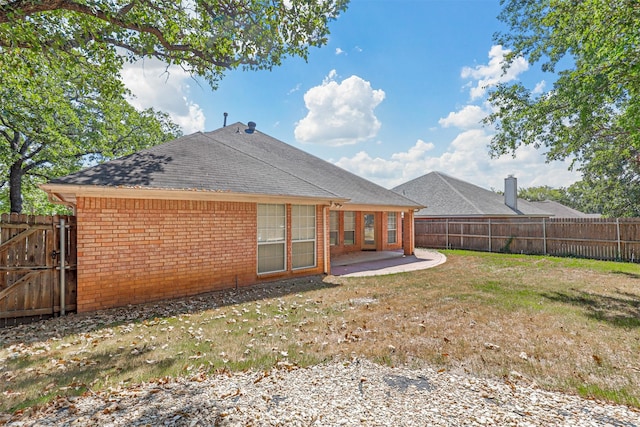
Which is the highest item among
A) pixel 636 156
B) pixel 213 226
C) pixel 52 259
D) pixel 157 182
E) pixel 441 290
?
pixel 636 156

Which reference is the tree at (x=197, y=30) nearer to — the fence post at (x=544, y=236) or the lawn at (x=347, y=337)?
the lawn at (x=347, y=337)

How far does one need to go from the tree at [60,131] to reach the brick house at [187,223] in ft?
24.0

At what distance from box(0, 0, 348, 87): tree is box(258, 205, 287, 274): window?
433 centimetres

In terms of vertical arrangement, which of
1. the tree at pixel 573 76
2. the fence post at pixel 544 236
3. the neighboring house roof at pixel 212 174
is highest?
the tree at pixel 573 76

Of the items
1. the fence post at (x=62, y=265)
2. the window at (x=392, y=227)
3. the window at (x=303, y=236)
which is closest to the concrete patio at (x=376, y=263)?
the window at (x=303, y=236)

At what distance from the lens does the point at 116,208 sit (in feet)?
22.0

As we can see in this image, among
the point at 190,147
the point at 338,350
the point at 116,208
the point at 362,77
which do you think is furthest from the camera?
the point at 362,77

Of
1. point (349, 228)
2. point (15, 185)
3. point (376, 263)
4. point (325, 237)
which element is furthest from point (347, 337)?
point (15, 185)

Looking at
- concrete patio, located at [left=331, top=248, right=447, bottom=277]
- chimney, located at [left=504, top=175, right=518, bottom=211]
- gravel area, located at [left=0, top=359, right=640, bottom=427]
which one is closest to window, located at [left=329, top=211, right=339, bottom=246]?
concrete patio, located at [left=331, top=248, right=447, bottom=277]

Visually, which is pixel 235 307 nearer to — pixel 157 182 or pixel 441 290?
pixel 157 182

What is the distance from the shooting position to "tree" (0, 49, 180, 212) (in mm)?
14188

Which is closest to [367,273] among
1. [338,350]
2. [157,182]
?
[338,350]

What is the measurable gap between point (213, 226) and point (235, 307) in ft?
7.86

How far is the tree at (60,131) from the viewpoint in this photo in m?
14.2
